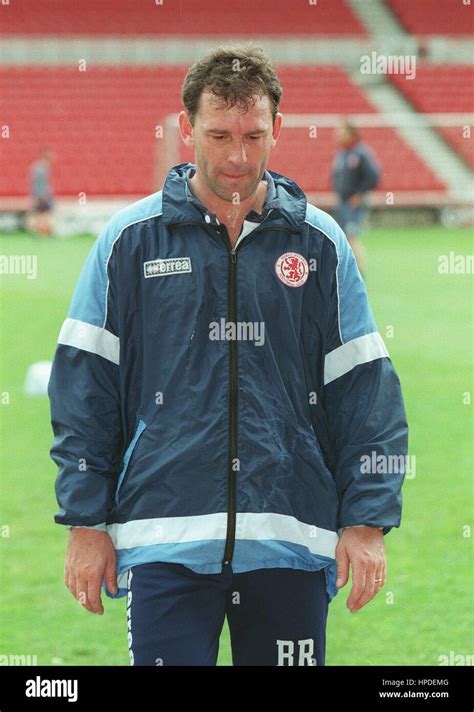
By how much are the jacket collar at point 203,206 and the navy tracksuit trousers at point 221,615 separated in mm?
780

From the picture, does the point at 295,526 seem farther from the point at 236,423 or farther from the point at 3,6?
the point at 3,6

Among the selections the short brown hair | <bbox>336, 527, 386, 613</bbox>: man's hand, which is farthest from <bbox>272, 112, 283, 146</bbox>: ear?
<bbox>336, 527, 386, 613</bbox>: man's hand

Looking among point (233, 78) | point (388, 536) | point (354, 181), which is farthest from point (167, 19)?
point (233, 78)

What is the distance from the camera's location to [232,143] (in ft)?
8.43

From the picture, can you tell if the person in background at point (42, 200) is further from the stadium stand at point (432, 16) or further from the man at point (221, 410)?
Result: the man at point (221, 410)

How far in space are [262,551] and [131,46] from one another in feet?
83.3

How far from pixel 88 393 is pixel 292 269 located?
0.54 m

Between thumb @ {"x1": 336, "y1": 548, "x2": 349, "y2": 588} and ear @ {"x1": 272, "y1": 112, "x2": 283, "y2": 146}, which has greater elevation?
ear @ {"x1": 272, "y1": 112, "x2": 283, "y2": 146}

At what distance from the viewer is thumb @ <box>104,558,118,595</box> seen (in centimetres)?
270

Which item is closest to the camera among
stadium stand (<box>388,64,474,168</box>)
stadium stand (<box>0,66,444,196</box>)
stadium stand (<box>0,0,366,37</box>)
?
stadium stand (<box>0,66,444,196</box>)

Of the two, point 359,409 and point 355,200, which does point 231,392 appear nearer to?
point 359,409

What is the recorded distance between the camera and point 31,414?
8.23 m

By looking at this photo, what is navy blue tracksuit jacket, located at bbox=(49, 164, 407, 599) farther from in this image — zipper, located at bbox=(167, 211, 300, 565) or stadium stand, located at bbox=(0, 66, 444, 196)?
stadium stand, located at bbox=(0, 66, 444, 196)

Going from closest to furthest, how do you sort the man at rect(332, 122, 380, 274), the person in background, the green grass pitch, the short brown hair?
the short brown hair
the green grass pitch
the man at rect(332, 122, 380, 274)
the person in background
